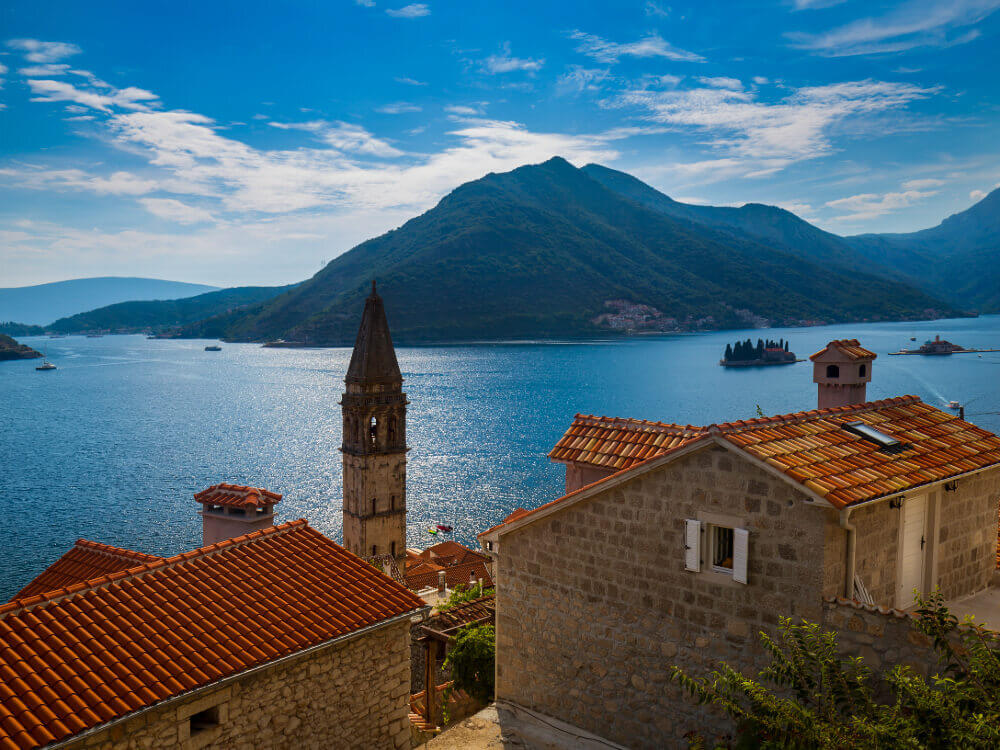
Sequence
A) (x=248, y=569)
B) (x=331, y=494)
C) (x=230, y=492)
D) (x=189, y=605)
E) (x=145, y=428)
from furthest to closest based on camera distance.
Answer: (x=145, y=428) < (x=331, y=494) < (x=230, y=492) < (x=248, y=569) < (x=189, y=605)

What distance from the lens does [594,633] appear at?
9.54 meters

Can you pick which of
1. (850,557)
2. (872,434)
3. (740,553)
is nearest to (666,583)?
(740,553)

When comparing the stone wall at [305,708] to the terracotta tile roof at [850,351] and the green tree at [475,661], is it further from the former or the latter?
the terracotta tile roof at [850,351]

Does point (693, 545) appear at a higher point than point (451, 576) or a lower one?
higher

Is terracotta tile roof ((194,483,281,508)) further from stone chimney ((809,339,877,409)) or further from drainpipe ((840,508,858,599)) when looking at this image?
drainpipe ((840,508,858,599))

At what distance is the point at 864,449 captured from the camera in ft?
29.1

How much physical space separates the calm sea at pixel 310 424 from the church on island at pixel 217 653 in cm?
3247

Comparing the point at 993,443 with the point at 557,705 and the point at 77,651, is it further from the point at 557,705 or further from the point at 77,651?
the point at 77,651

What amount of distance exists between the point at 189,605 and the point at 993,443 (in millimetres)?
11097

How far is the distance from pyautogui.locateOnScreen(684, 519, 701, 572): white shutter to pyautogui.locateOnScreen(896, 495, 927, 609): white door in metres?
2.51

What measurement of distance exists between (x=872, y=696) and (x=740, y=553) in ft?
5.94

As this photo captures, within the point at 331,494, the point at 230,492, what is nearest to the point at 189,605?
the point at 230,492

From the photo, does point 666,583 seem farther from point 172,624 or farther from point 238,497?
point 238,497

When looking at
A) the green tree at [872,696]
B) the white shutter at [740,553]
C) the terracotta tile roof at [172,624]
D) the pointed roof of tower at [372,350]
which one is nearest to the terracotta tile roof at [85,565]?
the terracotta tile roof at [172,624]
